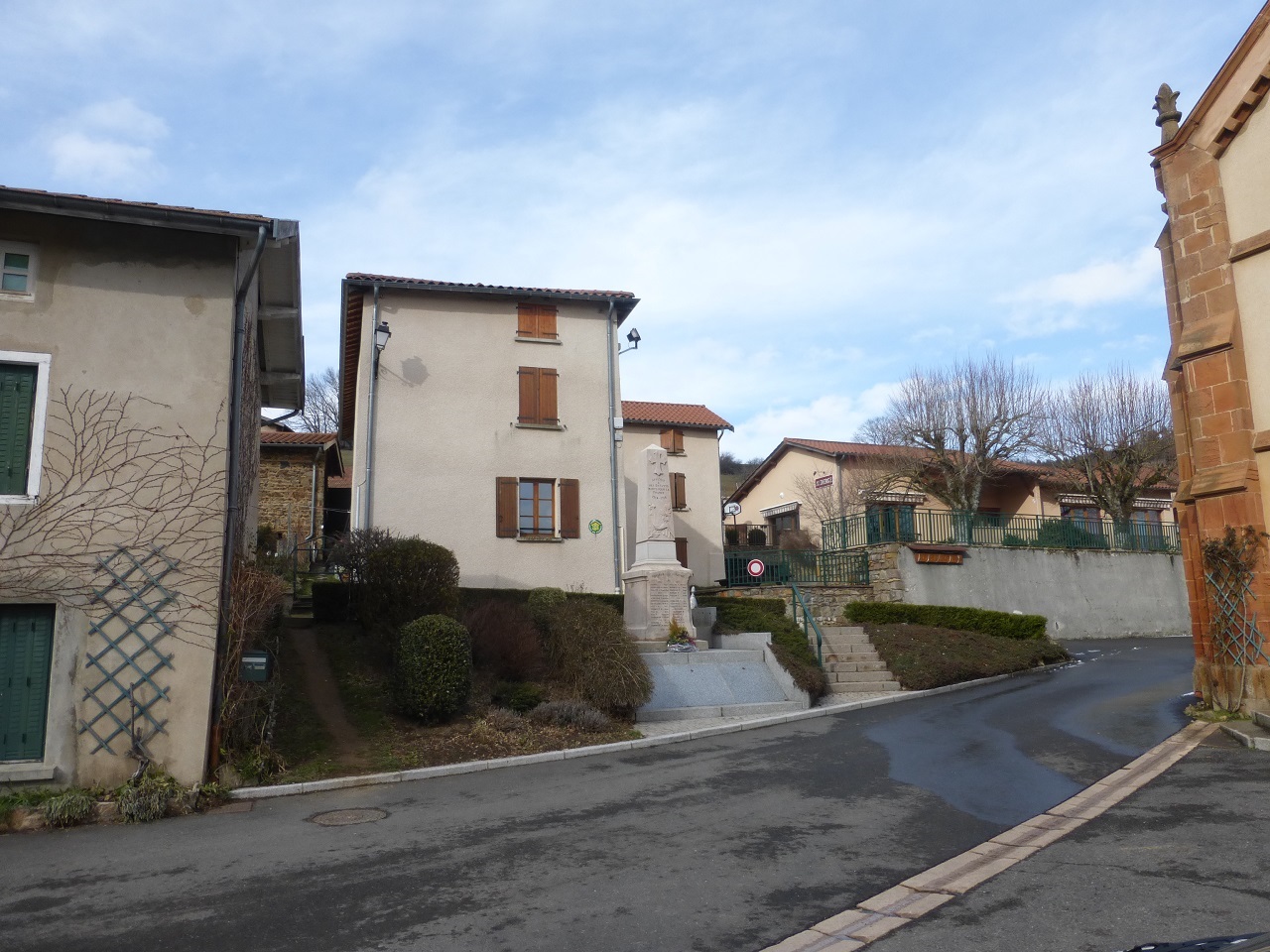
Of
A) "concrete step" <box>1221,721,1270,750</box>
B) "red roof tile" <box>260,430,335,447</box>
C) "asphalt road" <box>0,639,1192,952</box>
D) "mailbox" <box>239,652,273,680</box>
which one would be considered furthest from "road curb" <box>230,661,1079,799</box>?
"red roof tile" <box>260,430,335,447</box>

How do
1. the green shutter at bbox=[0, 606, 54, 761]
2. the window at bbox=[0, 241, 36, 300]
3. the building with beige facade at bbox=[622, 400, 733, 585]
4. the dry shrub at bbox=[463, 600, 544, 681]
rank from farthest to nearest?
the building with beige facade at bbox=[622, 400, 733, 585] → the dry shrub at bbox=[463, 600, 544, 681] → the window at bbox=[0, 241, 36, 300] → the green shutter at bbox=[0, 606, 54, 761]

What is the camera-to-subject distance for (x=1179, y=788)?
Answer: 765 centimetres

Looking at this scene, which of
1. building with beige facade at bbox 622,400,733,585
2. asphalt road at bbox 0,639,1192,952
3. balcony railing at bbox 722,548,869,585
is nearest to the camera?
asphalt road at bbox 0,639,1192,952

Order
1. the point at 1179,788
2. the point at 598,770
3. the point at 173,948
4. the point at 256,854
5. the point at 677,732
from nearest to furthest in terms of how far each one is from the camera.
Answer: the point at 173,948 → the point at 256,854 → the point at 1179,788 → the point at 598,770 → the point at 677,732

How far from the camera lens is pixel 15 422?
8922 millimetres

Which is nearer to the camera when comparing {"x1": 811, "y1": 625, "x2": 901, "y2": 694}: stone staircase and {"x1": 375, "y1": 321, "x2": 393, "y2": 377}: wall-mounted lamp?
{"x1": 811, "y1": 625, "x2": 901, "y2": 694}: stone staircase

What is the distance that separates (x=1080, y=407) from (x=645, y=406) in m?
14.5

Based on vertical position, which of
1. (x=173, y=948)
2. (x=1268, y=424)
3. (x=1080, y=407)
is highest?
(x=1080, y=407)

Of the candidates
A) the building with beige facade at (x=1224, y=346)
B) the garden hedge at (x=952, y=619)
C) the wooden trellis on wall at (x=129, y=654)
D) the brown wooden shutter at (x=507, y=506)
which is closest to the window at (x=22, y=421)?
the wooden trellis on wall at (x=129, y=654)

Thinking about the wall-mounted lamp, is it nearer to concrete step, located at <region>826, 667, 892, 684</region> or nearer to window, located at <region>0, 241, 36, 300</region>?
window, located at <region>0, 241, 36, 300</region>

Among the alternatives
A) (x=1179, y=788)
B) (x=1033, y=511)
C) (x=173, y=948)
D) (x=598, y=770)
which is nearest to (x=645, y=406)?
(x=1033, y=511)

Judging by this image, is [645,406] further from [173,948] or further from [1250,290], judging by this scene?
[173,948]

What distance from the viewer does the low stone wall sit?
23516 mm

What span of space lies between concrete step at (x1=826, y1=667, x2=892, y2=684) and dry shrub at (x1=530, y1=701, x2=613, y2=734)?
5.88 meters
